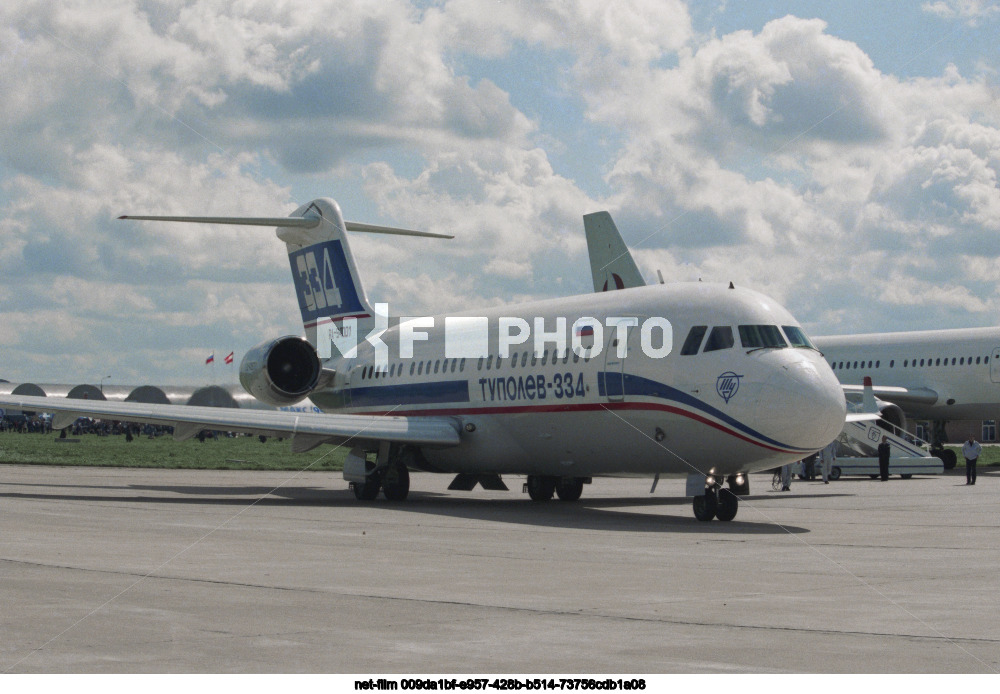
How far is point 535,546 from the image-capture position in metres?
15.6

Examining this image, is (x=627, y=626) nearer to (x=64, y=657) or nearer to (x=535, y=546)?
(x=64, y=657)

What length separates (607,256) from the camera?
4272 cm

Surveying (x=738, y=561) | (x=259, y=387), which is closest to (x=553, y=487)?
(x=259, y=387)

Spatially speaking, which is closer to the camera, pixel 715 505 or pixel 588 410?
pixel 715 505

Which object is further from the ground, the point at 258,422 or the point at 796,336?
the point at 796,336

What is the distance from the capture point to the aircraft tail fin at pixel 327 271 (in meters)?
32.4

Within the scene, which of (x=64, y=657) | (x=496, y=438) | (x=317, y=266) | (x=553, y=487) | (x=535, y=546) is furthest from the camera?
(x=317, y=266)

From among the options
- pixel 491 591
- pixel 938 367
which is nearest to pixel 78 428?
pixel 938 367

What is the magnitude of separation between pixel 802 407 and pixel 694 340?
243cm

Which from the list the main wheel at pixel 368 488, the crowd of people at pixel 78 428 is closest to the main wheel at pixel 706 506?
the main wheel at pixel 368 488

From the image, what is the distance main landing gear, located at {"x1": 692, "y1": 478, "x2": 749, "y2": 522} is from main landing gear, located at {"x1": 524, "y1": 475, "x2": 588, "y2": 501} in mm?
6507

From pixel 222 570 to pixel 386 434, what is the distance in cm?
1223

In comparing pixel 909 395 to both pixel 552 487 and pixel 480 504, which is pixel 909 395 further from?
pixel 480 504

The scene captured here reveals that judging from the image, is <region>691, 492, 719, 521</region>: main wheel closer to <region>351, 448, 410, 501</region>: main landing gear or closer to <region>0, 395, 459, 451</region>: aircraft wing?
<region>0, 395, 459, 451</region>: aircraft wing
